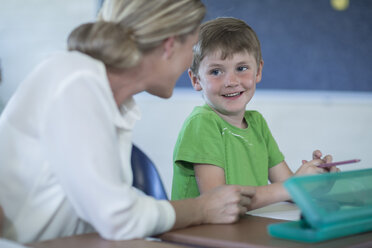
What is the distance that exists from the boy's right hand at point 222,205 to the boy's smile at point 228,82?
1.58 feet

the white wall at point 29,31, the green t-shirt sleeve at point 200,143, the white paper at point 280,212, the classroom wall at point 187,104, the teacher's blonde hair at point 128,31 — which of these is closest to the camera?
the teacher's blonde hair at point 128,31

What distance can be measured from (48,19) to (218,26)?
377cm

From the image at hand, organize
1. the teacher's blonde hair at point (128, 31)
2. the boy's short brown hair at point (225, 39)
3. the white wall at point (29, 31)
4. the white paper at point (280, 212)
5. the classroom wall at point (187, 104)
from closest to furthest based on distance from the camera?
the teacher's blonde hair at point (128, 31) → the white paper at point (280, 212) → the boy's short brown hair at point (225, 39) → the classroom wall at point (187, 104) → the white wall at point (29, 31)

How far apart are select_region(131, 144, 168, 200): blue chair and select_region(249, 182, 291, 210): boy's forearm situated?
307 mm

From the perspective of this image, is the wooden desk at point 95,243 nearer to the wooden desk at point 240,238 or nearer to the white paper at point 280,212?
the wooden desk at point 240,238

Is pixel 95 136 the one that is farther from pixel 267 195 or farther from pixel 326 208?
pixel 267 195

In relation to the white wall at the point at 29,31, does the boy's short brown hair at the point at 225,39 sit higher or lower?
higher

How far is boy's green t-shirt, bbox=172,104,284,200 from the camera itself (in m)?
1.41

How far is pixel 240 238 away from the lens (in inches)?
36.0

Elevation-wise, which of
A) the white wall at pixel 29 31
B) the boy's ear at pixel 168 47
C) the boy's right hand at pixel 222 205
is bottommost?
the white wall at pixel 29 31

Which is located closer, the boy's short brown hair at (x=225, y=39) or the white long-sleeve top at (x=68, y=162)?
the white long-sleeve top at (x=68, y=162)

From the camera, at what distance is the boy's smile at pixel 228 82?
1554mm

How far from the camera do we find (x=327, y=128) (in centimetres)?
354

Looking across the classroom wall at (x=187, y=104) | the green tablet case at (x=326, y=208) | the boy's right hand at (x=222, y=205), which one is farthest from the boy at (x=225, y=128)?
the classroom wall at (x=187, y=104)
